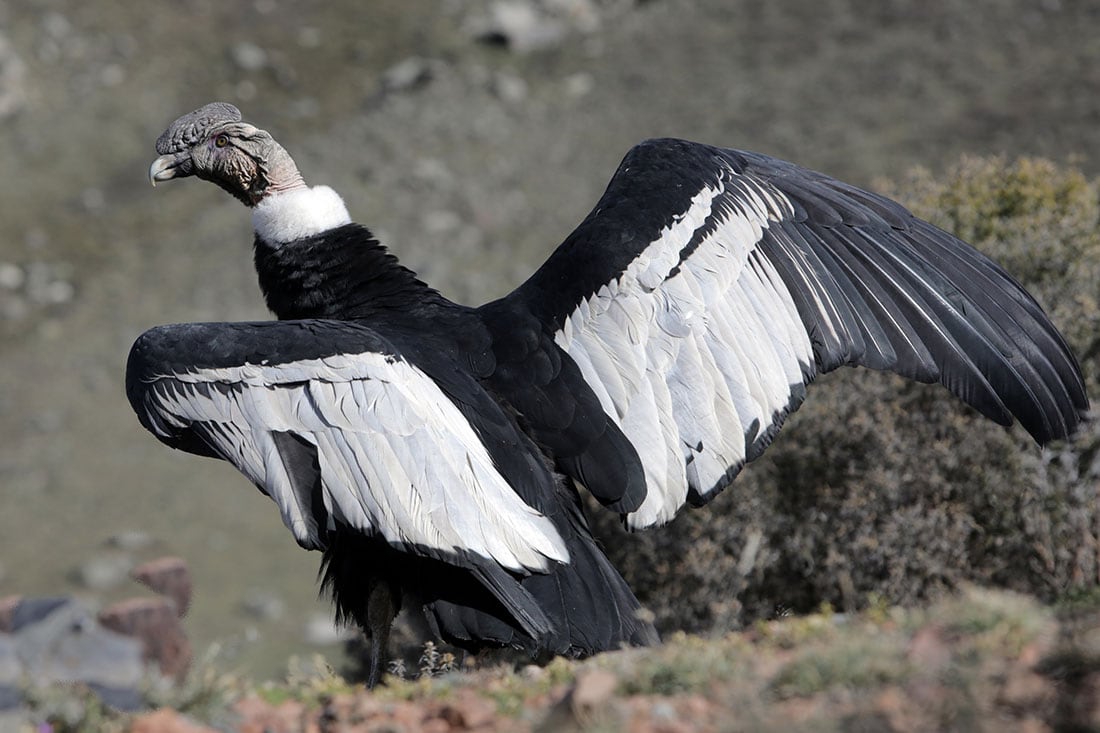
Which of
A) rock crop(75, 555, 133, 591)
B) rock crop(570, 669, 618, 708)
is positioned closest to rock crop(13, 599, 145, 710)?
rock crop(570, 669, 618, 708)

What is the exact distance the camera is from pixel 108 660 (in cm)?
371

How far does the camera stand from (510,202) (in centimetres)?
1988

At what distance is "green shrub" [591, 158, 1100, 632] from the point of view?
24.0 ft

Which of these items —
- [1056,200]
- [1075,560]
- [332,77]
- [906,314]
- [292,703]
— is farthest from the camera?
[332,77]

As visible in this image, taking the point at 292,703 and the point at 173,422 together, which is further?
the point at 173,422

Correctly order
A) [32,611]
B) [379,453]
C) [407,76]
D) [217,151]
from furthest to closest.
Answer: [407,76], [217,151], [379,453], [32,611]

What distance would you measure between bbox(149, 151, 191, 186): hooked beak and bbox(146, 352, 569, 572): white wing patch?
2.12 metres

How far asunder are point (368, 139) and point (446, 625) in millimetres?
17299

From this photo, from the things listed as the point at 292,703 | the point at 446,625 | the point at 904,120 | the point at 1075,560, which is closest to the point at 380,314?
the point at 446,625

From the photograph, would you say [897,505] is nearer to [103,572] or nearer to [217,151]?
[217,151]

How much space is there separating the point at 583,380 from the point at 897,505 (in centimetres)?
320

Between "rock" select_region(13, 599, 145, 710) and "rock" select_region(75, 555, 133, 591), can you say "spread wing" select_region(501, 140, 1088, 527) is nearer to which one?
"rock" select_region(13, 599, 145, 710)

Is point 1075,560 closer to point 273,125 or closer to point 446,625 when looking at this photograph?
point 446,625

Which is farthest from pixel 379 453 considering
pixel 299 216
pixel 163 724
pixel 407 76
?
pixel 407 76
